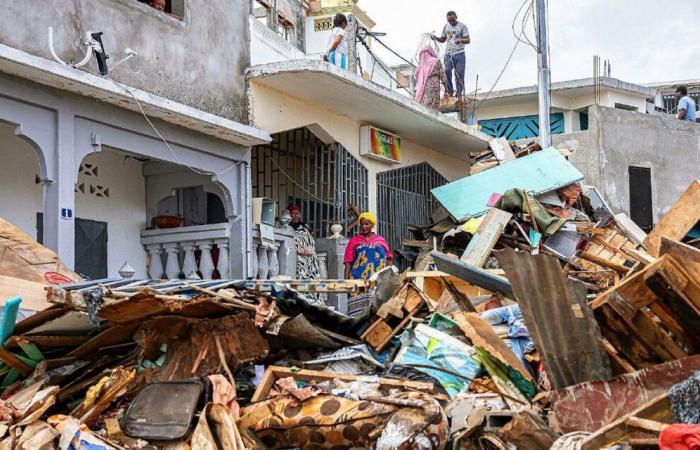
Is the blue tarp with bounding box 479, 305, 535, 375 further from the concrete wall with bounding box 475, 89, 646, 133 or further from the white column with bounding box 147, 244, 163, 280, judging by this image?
the concrete wall with bounding box 475, 89, 646, 133

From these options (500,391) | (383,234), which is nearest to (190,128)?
(383,234)

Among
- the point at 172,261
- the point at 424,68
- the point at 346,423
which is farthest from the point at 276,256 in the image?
the point at 346,423

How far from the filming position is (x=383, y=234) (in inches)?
535

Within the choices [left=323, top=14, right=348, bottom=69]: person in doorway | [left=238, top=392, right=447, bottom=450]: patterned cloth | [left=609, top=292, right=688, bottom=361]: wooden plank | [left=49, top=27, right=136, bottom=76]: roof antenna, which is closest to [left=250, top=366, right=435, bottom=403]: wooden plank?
[left=238, top=392, right=447, bottom=450]: patterned cloth

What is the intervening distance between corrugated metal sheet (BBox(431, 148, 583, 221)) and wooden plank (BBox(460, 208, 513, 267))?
3.95 ft

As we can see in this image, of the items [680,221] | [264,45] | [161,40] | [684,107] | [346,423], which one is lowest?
[346,423]

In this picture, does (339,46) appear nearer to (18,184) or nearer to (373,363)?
(18,184)

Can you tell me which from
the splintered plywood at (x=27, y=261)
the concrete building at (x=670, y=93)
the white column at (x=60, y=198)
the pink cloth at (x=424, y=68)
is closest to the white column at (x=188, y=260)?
the white column at (x=60, y=198)

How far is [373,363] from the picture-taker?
6754 mm

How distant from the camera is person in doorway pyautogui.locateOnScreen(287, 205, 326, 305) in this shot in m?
11.8

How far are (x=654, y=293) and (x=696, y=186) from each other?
3562 millimetres

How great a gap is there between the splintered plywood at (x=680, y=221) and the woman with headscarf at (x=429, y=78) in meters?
6.82

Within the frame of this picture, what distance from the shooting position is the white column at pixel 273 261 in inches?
442

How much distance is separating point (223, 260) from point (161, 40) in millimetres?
2820
